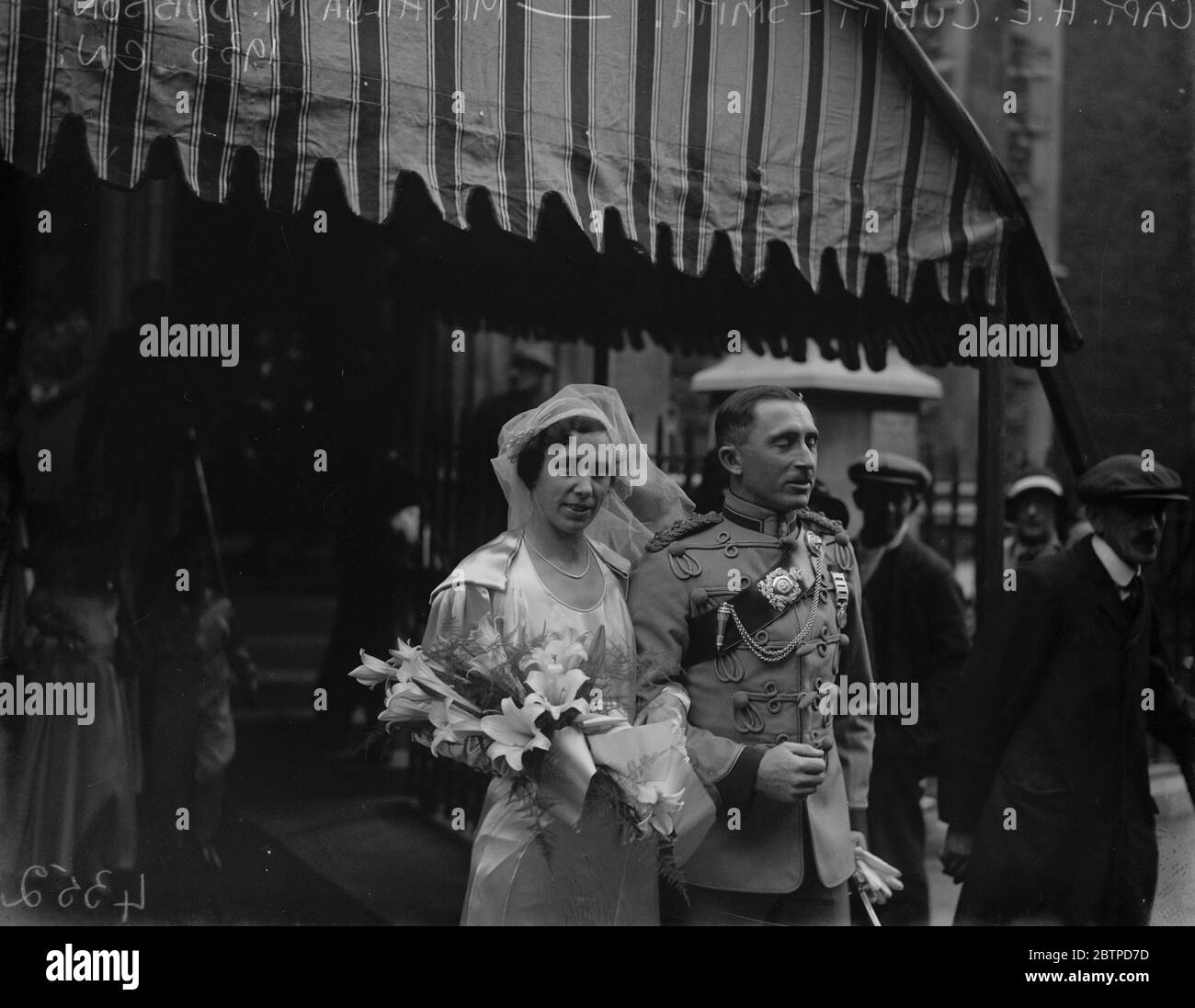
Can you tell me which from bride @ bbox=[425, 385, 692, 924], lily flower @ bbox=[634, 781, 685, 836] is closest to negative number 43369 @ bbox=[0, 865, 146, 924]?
bride @ bbox=[425, 385, 692, 924]

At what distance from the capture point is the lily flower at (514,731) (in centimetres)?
320

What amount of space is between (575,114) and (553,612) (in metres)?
1.58

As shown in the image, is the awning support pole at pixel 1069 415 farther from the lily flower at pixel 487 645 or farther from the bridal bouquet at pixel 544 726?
the lily flower at pixel 487 645

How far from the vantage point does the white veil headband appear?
362 centimetres

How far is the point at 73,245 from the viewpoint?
434 centimetres

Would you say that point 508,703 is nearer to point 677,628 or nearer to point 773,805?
point 677,628

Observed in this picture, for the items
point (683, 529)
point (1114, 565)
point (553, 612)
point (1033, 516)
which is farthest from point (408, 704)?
point (1033, 516)

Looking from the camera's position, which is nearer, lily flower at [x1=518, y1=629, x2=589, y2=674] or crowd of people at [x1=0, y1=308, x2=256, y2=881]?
lily flower at [x1=518, y1=629, x2=589, y2=674]

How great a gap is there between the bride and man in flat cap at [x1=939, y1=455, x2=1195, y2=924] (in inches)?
51.8

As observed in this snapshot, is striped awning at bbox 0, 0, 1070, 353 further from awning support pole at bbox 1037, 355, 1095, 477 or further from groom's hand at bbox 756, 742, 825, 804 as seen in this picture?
groom's hand at bbox 756, 742, 825, 804

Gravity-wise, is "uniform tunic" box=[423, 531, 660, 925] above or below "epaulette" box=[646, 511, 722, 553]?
below

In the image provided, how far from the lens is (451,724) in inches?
130
